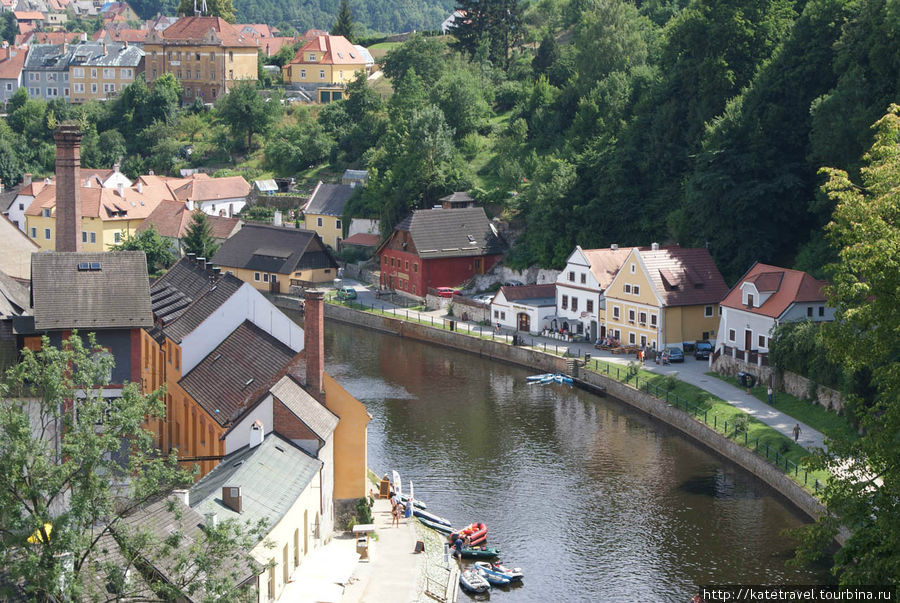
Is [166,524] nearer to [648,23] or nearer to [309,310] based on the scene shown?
[309,310]

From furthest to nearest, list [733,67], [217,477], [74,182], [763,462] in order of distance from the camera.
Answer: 1. [733,67]
2. [74,182]
3. [763,462]
4. [217,477]

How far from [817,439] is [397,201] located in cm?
4305

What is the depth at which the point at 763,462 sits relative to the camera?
1599 inches

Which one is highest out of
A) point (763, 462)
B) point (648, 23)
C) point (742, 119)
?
point (648, 23)

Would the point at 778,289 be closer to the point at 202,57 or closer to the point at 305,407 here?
the point at 305,407

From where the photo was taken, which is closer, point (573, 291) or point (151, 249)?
point (573, 291)

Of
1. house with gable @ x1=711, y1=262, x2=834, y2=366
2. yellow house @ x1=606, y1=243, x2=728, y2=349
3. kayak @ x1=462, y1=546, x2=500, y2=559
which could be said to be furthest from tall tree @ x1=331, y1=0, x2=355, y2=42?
kayak @ x1=462, y1=546, x2=500, y2=559

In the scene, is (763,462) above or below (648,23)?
below

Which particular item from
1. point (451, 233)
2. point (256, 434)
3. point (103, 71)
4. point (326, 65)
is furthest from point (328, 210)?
point (103, 71)

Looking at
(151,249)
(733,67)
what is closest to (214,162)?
(151,249)

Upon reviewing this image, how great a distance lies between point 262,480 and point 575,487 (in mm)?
13836

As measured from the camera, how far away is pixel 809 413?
147 ft

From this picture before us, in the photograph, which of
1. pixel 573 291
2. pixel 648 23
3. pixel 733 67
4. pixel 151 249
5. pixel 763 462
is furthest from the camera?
pixel 648 23

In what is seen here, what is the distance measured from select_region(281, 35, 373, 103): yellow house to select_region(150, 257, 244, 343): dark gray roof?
76358 mm
